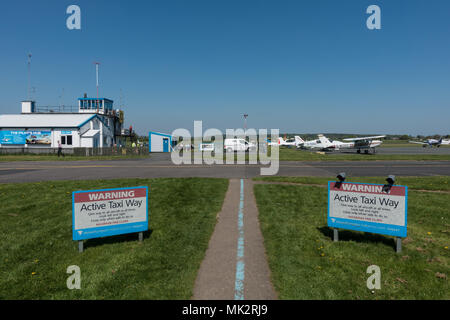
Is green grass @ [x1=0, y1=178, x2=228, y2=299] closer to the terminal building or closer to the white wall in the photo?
the terminal building

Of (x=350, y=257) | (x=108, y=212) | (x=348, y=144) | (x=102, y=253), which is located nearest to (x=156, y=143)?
(x=348, y=144)

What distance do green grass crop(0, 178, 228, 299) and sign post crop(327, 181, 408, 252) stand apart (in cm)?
320

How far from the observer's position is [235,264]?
15.9 ft

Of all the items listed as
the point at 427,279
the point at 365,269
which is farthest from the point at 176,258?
the point at 427,279

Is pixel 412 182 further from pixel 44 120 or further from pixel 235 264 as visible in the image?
pixel 44 120

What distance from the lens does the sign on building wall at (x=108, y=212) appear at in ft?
17.7

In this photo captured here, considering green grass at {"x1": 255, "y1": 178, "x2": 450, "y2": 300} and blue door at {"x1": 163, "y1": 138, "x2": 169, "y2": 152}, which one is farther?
blue door at {"x1": 163, "y1": 138, "x2": 169, "y2": 152}

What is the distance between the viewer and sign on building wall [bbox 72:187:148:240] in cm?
540

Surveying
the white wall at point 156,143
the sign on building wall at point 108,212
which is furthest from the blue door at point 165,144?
the sign on building wall at point 108,212

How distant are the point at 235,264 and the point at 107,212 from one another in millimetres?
3028

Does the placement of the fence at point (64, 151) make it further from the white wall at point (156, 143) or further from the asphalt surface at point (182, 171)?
the asphalt surface at point (182, 171)

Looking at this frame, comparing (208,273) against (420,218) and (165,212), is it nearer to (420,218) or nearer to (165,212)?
(165,212)

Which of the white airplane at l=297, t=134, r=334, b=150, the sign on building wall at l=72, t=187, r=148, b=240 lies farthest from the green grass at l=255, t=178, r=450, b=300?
the white airplane at l=297, t=134, r=334, b=150

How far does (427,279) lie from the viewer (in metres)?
4.28
